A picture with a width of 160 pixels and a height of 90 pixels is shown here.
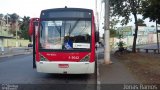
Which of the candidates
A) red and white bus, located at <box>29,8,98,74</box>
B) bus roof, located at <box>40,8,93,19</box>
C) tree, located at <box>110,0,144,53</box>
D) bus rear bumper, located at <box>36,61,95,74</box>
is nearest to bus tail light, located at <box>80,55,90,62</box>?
red and white bus, located at <box>29,8,98,74</box>

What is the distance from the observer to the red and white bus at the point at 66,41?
16375mm

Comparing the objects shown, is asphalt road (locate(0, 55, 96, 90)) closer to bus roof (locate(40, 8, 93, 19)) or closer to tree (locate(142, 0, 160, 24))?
bus roof (locate(40, 8, 93, 19))

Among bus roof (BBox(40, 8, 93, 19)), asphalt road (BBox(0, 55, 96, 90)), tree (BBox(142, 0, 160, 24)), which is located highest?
tree (BBox(142, 0, 160, 24))

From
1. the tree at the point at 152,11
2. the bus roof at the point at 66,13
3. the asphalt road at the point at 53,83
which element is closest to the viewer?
the asphalt road at the point at 53,83

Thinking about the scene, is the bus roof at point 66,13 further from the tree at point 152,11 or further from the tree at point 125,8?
the tree at point 125,8

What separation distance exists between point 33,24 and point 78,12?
235 centimetres

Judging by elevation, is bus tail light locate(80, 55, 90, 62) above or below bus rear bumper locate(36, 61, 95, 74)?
above

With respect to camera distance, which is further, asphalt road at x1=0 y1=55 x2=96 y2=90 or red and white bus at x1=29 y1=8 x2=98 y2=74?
red and white bus at x1=29 y1=8 x2=98 y2=74

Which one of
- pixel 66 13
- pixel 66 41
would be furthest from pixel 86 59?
pixel 66 13

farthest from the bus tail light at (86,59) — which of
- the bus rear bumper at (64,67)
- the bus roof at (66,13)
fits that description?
the bus roof at (66,13)

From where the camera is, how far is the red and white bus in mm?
16375

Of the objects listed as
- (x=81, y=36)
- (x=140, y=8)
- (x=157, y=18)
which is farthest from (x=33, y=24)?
(x=140, y=8)

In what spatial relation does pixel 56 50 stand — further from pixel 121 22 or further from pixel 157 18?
pixel 121 22

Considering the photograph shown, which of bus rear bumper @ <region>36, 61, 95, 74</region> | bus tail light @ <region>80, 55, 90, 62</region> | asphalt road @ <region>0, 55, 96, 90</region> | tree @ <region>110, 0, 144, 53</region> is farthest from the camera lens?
tree @ <region>110, 0, 144, 53</region>
